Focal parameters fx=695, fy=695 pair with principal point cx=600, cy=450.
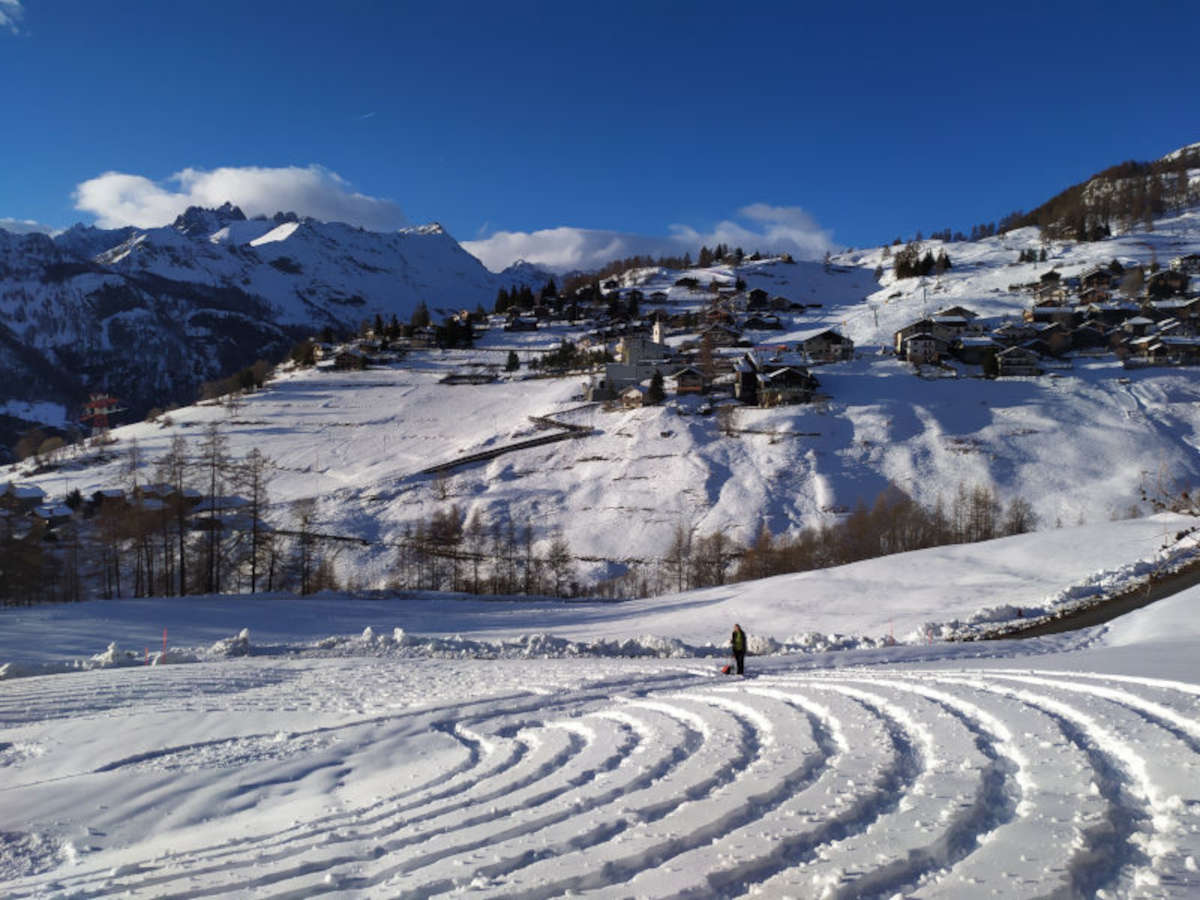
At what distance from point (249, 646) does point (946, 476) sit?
47.1m

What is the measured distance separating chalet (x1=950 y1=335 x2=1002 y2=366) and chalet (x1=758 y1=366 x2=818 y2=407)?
22.7 m

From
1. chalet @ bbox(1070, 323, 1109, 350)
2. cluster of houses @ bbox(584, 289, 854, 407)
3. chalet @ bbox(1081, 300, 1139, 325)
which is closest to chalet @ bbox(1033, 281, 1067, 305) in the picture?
chalet @ bbox(1081, 300, 1139, 325)

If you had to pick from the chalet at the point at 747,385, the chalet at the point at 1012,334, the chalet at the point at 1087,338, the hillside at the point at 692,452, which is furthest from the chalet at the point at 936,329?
the chalet at the point at 747,385

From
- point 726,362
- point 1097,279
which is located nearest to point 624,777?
point 726,362

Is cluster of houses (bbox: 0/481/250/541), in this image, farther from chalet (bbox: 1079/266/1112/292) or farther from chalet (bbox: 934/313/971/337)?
chalet (bbox: 1079/266/1112/292)

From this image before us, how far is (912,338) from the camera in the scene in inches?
3110

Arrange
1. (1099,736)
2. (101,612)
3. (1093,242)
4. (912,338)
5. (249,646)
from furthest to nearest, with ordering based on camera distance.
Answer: (1093,242), (912,338), (101,612), (249,646), (1099,736)

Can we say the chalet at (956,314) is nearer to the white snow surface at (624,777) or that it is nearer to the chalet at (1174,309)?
the chalet at (1174,309)

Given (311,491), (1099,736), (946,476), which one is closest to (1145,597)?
(1099,736)

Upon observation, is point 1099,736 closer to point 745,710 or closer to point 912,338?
point 745,710

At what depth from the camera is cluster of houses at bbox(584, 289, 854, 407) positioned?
227 feet

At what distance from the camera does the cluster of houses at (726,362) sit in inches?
2719

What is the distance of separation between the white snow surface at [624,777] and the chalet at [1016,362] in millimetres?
64804

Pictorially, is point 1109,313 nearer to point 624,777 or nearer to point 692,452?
point 692,452
